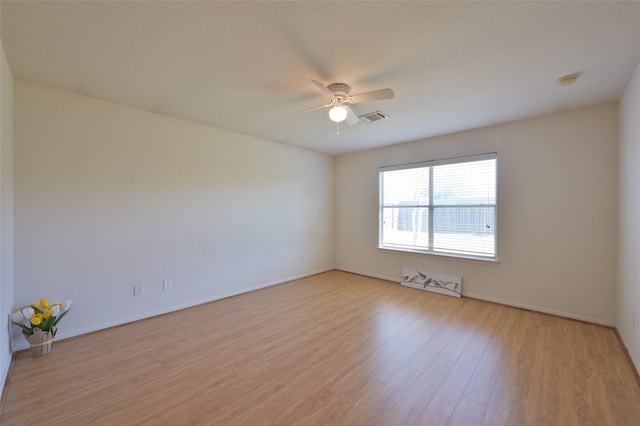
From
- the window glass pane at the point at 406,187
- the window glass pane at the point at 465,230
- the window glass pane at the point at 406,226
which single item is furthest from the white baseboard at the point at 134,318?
the window glass pane at the point at 465,230

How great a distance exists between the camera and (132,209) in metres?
3.12

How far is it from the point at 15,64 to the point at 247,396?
3.21 m

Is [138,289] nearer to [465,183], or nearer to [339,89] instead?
[339,89]

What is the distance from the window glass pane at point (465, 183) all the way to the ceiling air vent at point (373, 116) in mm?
1568

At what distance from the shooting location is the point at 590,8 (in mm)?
1594

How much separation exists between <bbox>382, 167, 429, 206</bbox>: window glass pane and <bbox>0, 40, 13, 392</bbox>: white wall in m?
4.72

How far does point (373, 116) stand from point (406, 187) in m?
1.86

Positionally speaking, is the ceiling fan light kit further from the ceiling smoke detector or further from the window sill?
the window sill

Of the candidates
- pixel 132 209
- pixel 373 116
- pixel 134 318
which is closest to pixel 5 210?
pixel 132 209

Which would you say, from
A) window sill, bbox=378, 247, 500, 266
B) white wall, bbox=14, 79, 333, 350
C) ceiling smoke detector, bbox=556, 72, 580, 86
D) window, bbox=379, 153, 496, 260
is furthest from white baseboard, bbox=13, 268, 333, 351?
ceiling smoke detector, bbox=556, 72, 580, 86

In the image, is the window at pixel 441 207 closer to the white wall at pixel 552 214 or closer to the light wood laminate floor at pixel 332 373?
the white wall at pixel 552 214

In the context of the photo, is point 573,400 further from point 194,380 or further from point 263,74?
point 263,74

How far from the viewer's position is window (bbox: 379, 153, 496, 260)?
3885 mm

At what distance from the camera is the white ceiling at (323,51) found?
164cm
